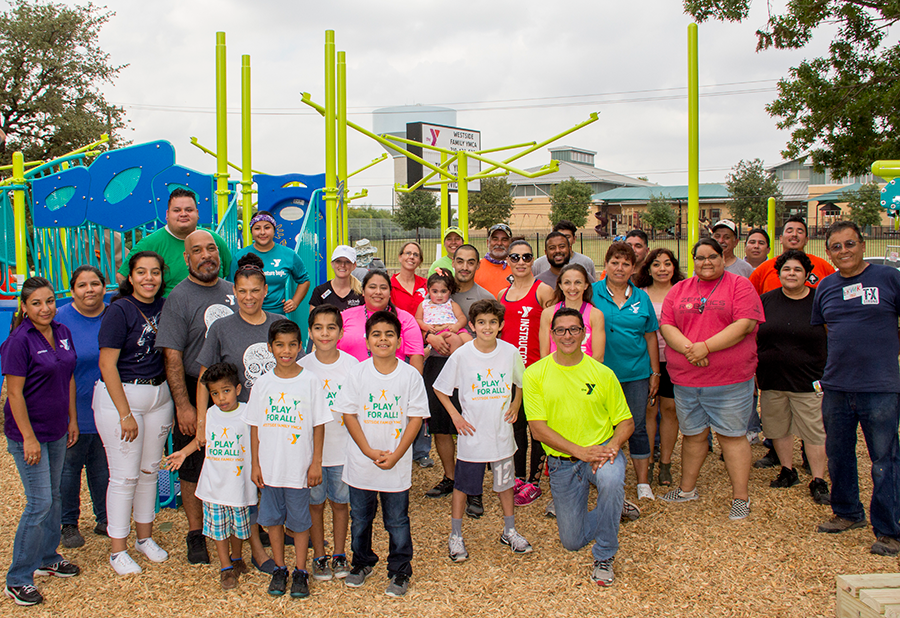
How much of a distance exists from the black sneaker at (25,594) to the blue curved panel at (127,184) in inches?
150

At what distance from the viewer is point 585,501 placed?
4.13m

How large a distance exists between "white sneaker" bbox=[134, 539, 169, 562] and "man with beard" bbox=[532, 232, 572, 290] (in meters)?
3.35

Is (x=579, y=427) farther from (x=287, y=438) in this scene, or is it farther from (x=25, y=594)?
(x=25, y=594)

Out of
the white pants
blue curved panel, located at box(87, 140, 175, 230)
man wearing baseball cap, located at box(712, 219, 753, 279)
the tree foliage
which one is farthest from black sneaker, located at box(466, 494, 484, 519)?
the tree foliage

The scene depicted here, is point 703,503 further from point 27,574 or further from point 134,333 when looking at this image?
point 27,574

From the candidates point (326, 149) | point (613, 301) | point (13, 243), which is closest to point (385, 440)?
point (613, 301)

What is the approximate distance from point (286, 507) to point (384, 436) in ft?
2.22

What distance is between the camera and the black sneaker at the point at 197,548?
13.2ft

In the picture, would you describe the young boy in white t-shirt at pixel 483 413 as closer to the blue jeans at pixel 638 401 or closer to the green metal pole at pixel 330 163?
the blue jeans at pixel 638 401

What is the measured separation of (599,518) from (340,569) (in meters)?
1.55

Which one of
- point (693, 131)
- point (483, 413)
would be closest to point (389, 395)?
point (483, 413)

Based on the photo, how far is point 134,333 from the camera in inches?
152

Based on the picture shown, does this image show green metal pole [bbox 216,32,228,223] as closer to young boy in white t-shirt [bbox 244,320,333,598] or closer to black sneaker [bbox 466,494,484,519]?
young boy in white t-shirt [bbox 244,320,333,598]

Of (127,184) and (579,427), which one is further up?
(127,184)
